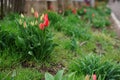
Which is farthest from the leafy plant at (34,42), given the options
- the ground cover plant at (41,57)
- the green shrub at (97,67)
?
the green shrub at (97,67)

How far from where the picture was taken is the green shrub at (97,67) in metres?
4.62

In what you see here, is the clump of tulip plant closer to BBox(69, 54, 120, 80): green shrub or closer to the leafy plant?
the leafy plant

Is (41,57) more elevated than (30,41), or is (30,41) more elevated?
(30,41)

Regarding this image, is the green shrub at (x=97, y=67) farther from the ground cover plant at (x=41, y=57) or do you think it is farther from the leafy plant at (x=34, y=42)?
the leafy plant at (x=34, y=42)

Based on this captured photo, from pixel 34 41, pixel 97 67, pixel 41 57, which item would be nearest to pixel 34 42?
pixel 34 41

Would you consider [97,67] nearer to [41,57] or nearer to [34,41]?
[41,57]

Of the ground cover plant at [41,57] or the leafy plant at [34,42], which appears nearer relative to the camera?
the ground cover plant at [41,57]

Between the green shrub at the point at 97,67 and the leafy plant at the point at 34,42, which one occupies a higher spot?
the leafy plant at the point at 34,42

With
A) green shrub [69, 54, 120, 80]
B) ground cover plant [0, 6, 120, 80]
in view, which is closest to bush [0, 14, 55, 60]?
ground cover plant [0, 6, 120, 80]

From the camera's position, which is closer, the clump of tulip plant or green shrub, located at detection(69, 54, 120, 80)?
green shrub, located at detection(69, 54, 120, 80)

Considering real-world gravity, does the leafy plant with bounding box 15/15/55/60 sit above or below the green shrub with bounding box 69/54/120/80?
above

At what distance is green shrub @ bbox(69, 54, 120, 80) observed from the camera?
4617mm

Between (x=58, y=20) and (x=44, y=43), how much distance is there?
289 cm

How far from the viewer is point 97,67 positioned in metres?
4.74
